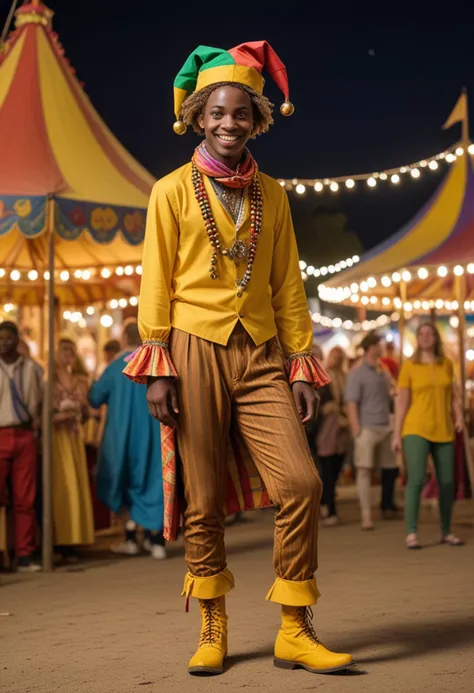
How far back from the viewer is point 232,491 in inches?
175

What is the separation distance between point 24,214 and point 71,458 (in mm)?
1809

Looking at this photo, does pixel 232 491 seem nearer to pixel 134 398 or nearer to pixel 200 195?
pixel 200 195

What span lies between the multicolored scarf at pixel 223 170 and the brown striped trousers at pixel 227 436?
22.3 inches

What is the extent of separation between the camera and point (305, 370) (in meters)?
4.38

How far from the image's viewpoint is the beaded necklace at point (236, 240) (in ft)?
14.0

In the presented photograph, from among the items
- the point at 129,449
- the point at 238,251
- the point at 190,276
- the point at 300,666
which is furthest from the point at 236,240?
the point at 129,449

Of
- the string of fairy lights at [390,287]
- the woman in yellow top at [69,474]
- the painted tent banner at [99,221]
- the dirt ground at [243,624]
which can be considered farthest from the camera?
the string of fairy lights at [390,287]

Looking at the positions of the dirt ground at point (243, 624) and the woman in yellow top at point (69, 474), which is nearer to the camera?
the dirt ground at point (243, 624)

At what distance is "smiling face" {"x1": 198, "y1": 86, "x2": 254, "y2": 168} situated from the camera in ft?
14.0

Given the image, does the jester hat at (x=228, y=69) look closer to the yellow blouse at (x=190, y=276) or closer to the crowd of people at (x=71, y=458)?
the yellow blouse at (x=190, y=276)

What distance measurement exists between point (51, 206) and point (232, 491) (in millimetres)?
3978

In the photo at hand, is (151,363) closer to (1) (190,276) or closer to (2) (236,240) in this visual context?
(1) (190,276)

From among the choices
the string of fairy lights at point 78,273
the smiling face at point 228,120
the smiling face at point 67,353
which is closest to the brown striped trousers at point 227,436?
the smiling face at point 228,120

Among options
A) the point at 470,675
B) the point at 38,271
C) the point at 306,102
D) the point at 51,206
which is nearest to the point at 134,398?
the point at 51,206
